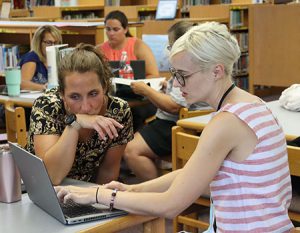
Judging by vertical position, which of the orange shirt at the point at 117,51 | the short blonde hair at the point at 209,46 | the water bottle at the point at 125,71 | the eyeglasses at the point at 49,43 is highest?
the short blonde hair at the point at 209,46

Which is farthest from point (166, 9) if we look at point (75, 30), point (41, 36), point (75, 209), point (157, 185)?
point (75, 209)

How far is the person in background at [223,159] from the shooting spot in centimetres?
152

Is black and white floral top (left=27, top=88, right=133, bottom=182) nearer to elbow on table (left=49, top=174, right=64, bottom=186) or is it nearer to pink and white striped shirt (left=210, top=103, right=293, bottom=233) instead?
elbow on table (left=49, top=174, right=64, bottom=186)

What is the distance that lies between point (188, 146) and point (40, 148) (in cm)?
64

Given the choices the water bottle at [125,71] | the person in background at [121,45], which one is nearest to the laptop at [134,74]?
the water bottle at [125,71]

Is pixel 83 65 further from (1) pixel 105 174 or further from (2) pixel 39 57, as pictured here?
(2) pixel 39 57

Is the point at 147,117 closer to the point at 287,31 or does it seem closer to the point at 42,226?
the point at 287,31

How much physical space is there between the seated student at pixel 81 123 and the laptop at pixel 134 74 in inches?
63.3

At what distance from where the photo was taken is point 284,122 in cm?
268

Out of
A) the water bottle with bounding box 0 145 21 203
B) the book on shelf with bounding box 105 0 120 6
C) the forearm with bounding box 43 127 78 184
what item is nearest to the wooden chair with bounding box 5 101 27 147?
the forearm with bounding box 43 127 78 184

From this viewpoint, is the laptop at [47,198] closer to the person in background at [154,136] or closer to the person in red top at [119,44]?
Answer: the person in background at [154,136]

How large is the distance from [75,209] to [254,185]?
493 millimetres

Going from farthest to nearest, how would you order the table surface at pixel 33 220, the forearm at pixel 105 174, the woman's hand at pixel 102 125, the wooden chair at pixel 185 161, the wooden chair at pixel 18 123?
the wooden chair at pixel 18 123, the wooden chair at pixel 185 161, the forearm at pixel 105 174, the woman's hand at pixel 102 125, the table surface at pixel 33 220

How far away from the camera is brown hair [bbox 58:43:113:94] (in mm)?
2088
